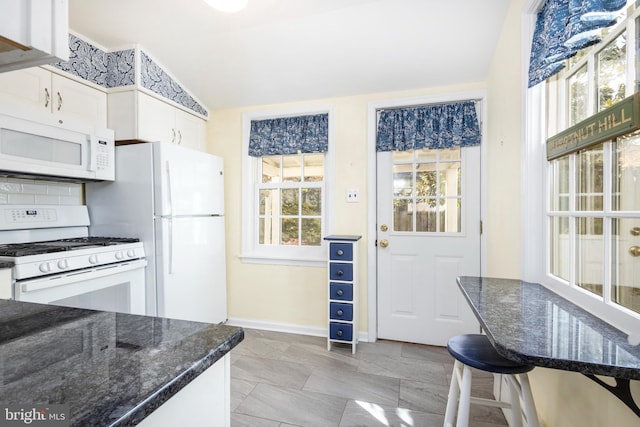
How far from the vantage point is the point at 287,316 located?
308 cm

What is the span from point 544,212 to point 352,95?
1.91 metres

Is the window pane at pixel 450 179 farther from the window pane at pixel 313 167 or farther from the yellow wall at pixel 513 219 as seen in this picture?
the window pane at pixel 313 167

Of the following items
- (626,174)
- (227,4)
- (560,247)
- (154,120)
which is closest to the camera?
(626,174)

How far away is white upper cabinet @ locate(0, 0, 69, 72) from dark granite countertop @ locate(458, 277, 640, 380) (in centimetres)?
137

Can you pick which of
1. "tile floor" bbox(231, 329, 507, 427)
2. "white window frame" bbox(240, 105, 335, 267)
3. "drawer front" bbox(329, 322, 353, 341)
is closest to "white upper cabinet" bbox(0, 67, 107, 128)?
"white window frame" bbox(240, 105, 335, 267)

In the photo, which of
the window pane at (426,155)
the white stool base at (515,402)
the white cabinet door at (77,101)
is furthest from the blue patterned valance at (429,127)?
the white cabinet door at (77,101)

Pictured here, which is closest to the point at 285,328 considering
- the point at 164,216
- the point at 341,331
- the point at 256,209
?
the point at 341,331

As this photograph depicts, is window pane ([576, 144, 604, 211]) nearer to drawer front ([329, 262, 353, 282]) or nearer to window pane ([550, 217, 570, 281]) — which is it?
window pane ([550, 217, 570, 281])

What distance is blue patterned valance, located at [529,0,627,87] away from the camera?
973 millimetres

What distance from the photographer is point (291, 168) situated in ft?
10.4

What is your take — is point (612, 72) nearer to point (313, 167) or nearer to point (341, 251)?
point (341, 251)

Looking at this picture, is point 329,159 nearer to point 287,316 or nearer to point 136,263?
point 287,316

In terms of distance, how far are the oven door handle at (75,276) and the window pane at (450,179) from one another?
257cm

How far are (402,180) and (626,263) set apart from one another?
1.91 meters
